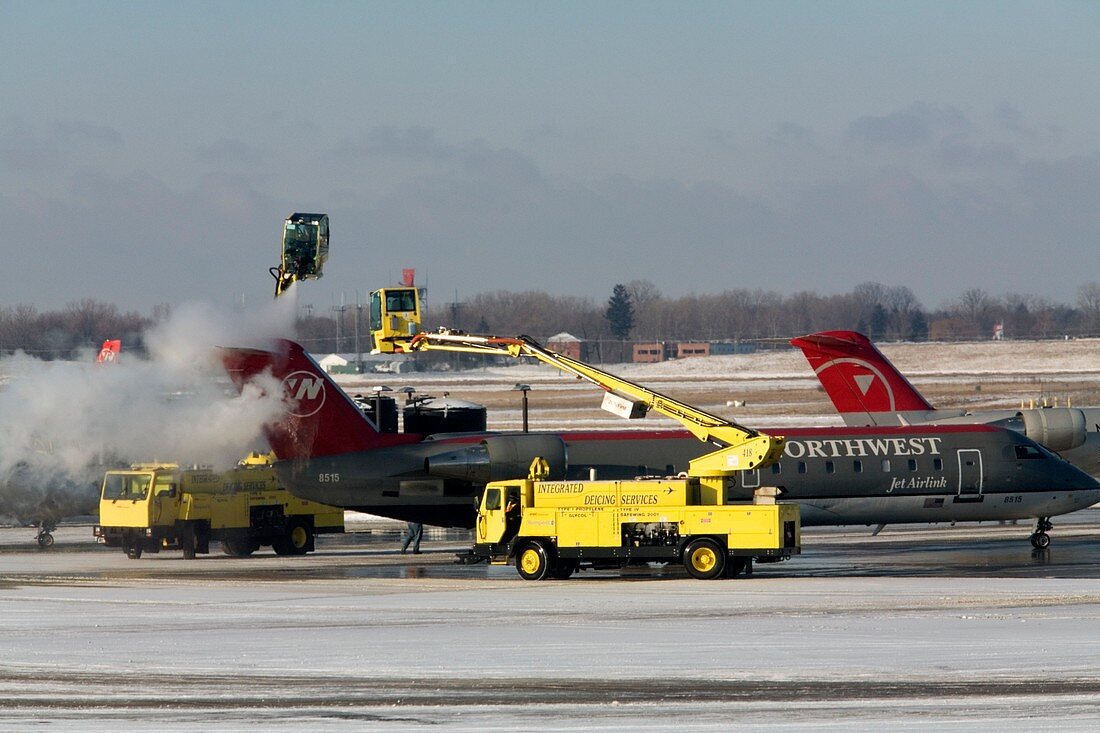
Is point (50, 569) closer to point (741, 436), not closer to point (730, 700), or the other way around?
point (741, 436)

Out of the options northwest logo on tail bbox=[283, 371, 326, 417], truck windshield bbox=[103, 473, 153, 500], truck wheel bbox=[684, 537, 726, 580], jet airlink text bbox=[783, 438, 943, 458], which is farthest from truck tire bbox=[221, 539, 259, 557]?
jet airlink text bbox=[783, 438, 943, 458]

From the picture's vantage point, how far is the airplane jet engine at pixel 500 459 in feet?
119

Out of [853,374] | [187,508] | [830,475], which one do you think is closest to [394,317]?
[187,508]

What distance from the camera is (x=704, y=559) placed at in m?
31.5

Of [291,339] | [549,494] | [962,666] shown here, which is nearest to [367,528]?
[291,339]

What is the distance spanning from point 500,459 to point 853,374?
13.9m

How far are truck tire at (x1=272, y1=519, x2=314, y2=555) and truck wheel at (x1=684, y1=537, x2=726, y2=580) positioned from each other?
566 inches

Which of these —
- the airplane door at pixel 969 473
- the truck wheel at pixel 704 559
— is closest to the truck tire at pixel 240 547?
the truck wheel at pixel 704 559

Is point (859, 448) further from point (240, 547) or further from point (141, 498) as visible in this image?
point (141, 498)

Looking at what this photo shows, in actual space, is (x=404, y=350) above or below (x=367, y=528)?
above

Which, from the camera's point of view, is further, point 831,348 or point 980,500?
point 831,348

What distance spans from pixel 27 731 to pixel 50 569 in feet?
73.9

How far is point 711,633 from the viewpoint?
22422 mm

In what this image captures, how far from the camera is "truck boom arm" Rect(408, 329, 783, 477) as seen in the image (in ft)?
106
